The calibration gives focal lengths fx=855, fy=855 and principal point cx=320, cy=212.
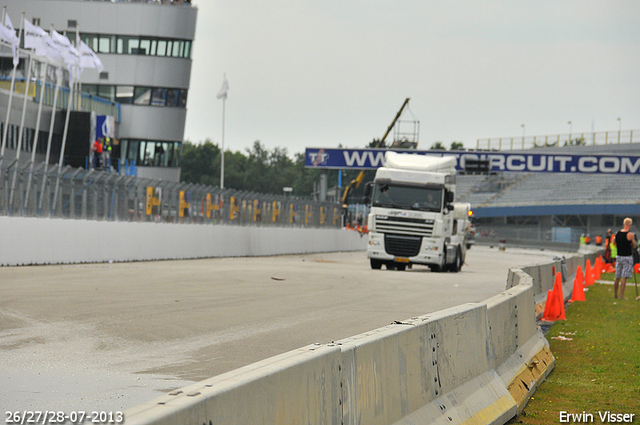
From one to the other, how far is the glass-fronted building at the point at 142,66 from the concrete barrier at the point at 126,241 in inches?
1253

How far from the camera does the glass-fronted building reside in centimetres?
6694

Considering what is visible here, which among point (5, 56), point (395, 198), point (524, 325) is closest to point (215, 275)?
point (395, 198)

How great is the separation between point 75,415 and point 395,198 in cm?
2264

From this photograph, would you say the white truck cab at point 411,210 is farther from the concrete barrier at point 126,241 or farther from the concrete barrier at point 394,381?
the concrete barrier at point 394,381

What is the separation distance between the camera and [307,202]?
148 ft

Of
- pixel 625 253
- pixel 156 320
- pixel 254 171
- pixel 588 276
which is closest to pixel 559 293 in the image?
pixel 625 253

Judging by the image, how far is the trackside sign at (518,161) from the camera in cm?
6238

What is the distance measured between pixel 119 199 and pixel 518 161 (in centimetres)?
4241

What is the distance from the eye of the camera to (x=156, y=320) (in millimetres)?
11742

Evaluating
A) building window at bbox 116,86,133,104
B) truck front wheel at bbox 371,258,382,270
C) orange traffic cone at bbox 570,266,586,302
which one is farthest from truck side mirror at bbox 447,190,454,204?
building window at bbox 116,86,133,104

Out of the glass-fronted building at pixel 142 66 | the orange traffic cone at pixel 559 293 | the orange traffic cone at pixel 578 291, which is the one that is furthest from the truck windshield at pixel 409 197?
the glass-fronted building at pixel 142 66

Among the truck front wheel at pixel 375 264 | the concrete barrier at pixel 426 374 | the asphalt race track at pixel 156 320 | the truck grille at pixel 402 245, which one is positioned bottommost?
the asphalt race track at pixel 156 320

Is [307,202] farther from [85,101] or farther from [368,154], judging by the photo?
[85,101]

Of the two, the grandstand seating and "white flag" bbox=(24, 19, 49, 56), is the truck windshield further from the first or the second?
the grandstand seating
